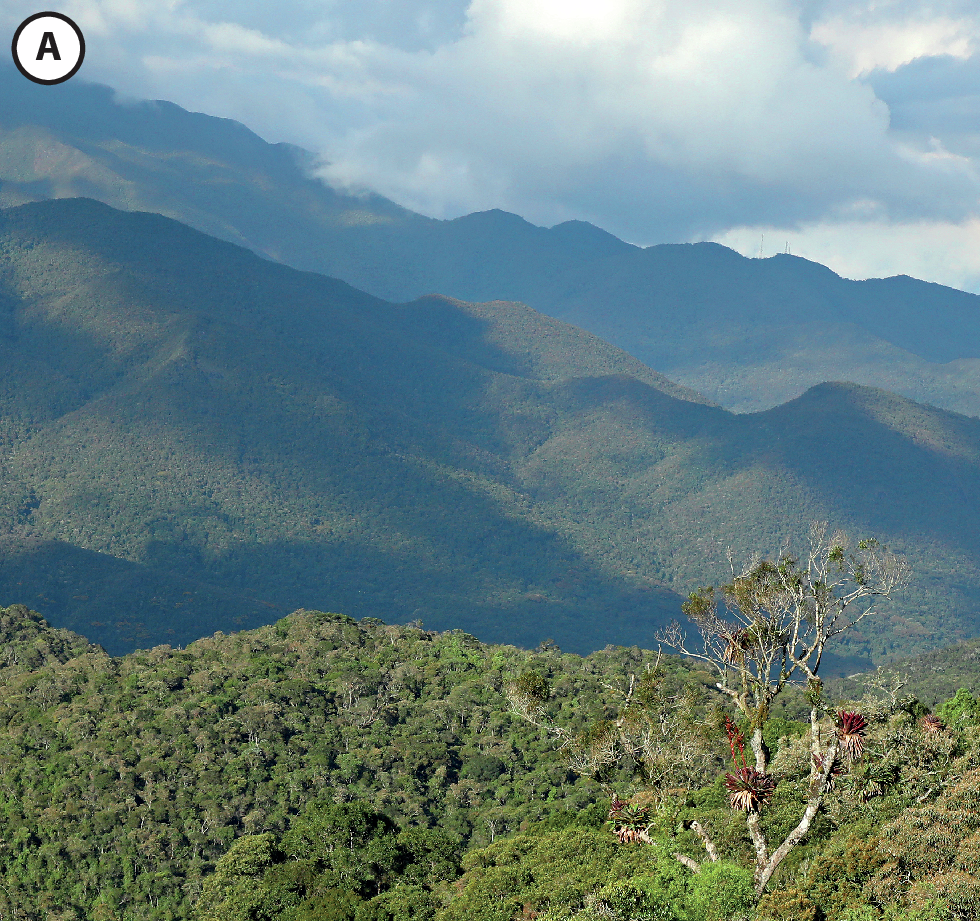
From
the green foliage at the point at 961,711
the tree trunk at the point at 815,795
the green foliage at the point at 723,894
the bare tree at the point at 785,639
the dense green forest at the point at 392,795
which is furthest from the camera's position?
the green foliage at the point at 961,711

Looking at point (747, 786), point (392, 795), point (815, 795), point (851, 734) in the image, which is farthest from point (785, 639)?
point (392, 795)

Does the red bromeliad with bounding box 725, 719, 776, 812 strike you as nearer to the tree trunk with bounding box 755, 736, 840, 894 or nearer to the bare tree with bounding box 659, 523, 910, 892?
the bare tree with bounding box 659, 523, 910, 892

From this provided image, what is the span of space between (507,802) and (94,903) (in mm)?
33716

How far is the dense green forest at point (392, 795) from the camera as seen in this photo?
1644 inches

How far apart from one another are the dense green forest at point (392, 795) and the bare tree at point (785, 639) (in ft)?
9.03

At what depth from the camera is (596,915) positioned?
40.4 m

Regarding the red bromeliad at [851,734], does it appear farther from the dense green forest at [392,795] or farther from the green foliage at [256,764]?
the green foliage at [256,764]

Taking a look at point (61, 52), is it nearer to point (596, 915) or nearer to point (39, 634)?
point (596, 915)

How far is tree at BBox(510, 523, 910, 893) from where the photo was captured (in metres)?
38.2

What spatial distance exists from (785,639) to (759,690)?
6.80ft

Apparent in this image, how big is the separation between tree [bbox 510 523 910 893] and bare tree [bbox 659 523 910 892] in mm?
48

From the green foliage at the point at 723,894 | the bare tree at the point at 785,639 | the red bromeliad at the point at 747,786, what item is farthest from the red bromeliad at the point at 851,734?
the green foliage at the point at 723,894

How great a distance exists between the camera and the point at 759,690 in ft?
138

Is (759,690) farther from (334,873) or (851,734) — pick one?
(334,873)
